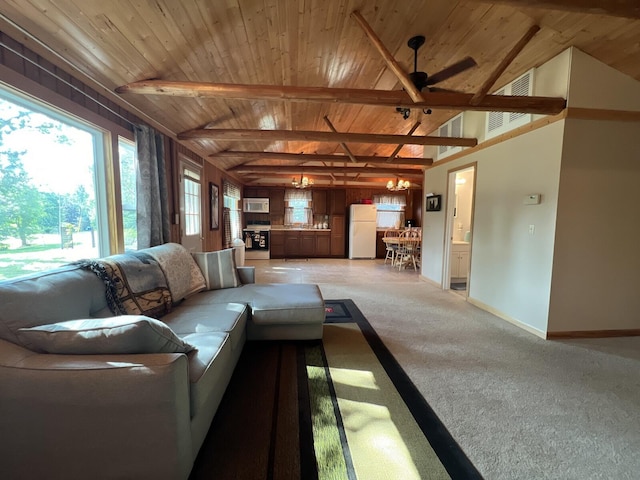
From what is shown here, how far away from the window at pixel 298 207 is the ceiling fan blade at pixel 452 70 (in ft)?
17.5

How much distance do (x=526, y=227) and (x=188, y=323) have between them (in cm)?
352

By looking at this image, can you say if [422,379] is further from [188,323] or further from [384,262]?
[384,262]

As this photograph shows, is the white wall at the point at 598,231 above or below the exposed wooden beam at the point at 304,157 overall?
below

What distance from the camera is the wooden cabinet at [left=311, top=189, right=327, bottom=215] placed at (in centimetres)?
852

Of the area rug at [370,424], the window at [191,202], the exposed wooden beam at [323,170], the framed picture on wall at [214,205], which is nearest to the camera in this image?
the area rug at [370,424]

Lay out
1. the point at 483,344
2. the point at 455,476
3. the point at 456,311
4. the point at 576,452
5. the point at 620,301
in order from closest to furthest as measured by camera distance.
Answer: the point at 455,476 < the point at 576,452 < the point at 483,344 < the point at 620,301 < the point at 456,311

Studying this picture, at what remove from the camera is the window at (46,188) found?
67.9 inches

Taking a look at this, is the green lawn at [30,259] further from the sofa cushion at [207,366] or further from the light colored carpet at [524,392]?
the light colored carpet at [524,392]

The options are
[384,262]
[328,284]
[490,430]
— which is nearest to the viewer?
[490,430]

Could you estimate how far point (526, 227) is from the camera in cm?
317

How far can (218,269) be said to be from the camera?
2934 millimetres

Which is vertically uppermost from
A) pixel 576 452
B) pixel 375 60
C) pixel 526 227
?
pixel 375 60

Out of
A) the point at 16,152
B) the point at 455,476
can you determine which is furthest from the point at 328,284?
the point at 16,152

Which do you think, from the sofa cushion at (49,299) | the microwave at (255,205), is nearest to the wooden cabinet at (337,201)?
the microwave at (255,205)
